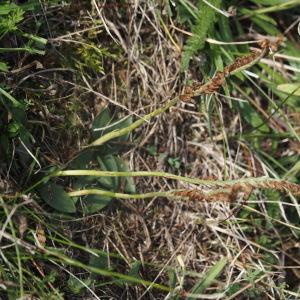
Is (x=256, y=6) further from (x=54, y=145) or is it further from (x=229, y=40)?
(x=54, y=145)

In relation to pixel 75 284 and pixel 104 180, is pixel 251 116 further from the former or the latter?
pixel 75 284

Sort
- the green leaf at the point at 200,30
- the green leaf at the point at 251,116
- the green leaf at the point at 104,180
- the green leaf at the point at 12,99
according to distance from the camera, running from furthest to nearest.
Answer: the green leaf at the point at 251,116 < the green leaf at the point at 200,30 < the green leaf at the point at 104,180 < the green leaf at the point at 12,99

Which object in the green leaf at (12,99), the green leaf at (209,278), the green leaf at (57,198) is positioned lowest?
the green leaf at (209,278)

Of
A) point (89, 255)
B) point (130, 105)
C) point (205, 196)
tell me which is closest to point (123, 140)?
point (130, 105)

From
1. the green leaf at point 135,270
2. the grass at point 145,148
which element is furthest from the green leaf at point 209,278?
the green leaf at point 135,270

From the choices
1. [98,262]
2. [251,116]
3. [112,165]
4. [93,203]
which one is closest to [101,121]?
[112,165]

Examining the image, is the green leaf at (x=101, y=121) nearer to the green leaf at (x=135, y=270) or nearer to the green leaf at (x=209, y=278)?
the green leaf at (x=135, y=270)

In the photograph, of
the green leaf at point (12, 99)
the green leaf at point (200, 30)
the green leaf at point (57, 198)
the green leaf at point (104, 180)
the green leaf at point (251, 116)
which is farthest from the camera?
the green leaf at point (251, 116)

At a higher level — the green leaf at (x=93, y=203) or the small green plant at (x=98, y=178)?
the small green plant at (x=98, y=178)
